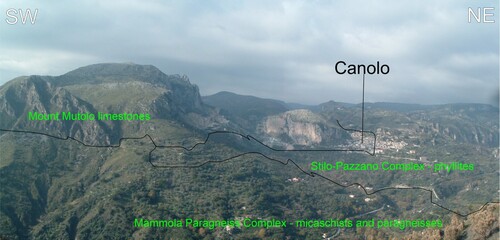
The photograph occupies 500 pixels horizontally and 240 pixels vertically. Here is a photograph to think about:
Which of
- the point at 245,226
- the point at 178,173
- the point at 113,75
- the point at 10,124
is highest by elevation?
the point at 113,75

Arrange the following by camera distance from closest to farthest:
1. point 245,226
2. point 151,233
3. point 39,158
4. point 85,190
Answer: point 151,233, point 245,226, point 85,190, point 39,158

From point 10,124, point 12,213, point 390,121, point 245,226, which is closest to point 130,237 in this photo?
point 245,226

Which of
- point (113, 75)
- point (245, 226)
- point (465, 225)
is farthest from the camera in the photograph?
point (113, 75)

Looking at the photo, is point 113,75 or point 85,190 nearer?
point 85,190

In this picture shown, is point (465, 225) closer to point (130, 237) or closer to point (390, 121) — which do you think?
point (130, 237)

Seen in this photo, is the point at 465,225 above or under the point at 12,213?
above

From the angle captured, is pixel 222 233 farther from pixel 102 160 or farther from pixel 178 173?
pixel 102 160

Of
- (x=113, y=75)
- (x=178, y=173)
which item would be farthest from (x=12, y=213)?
(x=113, y=75)

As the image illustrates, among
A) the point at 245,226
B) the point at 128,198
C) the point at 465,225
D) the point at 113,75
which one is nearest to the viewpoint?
the point at 465,225

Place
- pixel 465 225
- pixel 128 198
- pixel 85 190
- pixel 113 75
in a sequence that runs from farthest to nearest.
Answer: pixel 113 75 < pixel 85 190 < pixel 128 198 < pixel 465 225
